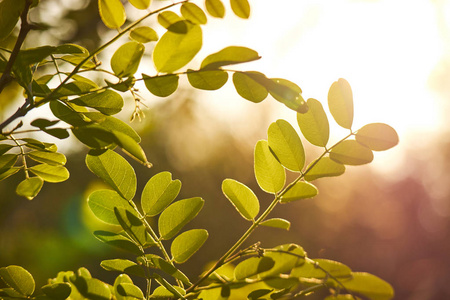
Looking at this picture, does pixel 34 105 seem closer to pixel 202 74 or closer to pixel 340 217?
pixel 202 74

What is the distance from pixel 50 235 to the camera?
7062 millimetres

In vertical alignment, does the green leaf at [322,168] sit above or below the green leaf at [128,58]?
above

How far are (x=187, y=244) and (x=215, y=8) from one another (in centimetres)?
40

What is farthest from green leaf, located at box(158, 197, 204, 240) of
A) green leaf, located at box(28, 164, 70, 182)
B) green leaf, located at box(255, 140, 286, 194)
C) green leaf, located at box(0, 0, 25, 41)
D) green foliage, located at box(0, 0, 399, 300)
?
green leaf, located at box(0, 0, 25, 41)

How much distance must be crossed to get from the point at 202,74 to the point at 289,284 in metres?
0.36

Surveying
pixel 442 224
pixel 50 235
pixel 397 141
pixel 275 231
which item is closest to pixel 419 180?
pixel 442 224

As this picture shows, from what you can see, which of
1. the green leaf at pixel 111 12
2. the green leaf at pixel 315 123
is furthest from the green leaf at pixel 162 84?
the green leaf at pixel 315 123

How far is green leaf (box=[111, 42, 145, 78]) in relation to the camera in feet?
1.82

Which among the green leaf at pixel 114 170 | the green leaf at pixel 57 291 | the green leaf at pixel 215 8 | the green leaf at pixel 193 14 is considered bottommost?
the green leaf at pixel 57 291

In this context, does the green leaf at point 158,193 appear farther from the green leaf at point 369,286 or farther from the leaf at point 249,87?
the green leaf at point 369,286

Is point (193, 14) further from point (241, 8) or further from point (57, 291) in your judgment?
point (57, 291)

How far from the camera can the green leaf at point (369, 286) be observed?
0.68 m

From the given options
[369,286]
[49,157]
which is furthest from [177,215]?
[369,286]

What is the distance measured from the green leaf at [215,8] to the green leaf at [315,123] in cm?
20
